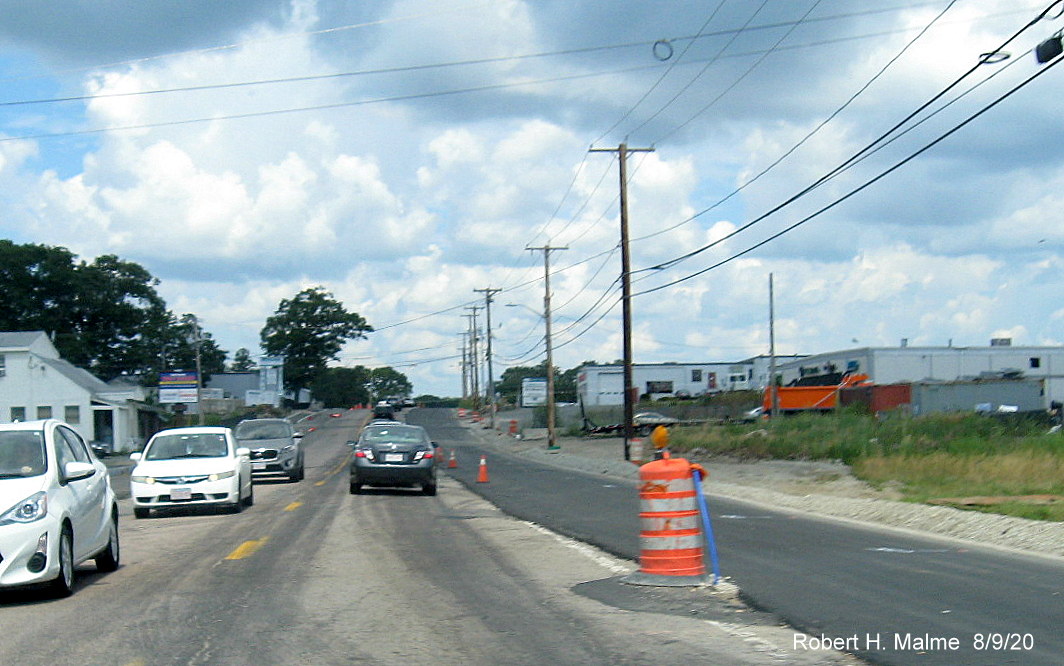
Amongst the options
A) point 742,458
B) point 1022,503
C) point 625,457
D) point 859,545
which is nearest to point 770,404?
point 625,457

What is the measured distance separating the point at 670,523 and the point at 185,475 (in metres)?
11.3

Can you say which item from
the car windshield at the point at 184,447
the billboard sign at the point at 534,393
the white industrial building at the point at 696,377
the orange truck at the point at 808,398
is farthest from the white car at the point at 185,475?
the billboard sign at the point at 534,393

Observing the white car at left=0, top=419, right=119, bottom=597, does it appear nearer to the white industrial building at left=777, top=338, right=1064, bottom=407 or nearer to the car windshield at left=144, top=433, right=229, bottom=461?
the car windshield at left=144, top=433, right=229, bottom=461

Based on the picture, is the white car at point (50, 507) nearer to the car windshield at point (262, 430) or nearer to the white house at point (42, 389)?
the car windshield at point (262, 430)

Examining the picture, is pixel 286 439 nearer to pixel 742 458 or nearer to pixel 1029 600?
pixel 742 458

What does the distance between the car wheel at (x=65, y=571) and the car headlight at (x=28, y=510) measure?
1.21ft

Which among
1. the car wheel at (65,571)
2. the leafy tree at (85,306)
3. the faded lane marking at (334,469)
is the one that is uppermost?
the leafy tree at (85,306)

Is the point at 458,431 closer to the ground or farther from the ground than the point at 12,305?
closer to the ground

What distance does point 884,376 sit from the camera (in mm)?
76438

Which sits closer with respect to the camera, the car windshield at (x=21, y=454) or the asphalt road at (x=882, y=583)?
the asphalt road at (x=882, y=583)

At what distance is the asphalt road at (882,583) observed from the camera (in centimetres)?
761

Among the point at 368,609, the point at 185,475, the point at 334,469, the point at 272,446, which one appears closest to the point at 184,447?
the point at 185,475

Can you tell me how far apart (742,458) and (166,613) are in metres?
28.1

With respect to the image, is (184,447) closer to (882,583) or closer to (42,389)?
(882,583)
